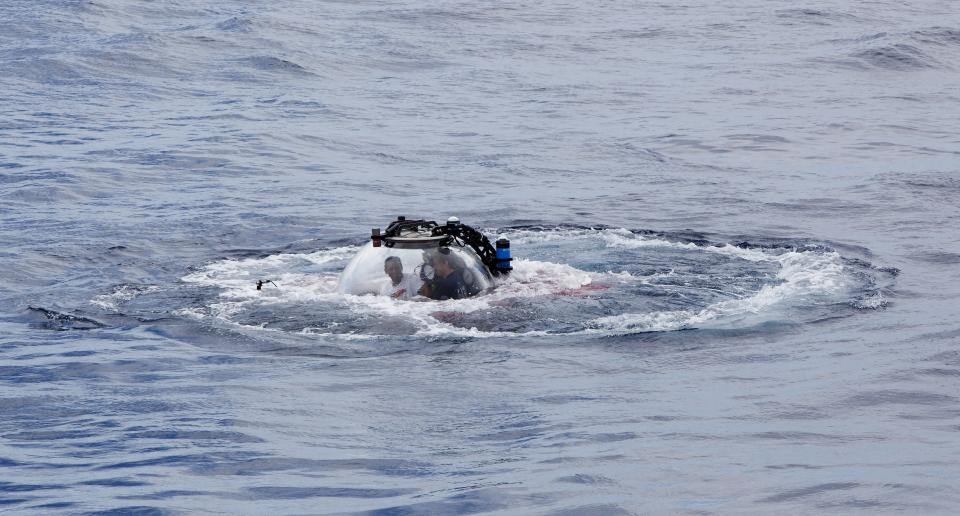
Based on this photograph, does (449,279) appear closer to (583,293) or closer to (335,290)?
(335,290)

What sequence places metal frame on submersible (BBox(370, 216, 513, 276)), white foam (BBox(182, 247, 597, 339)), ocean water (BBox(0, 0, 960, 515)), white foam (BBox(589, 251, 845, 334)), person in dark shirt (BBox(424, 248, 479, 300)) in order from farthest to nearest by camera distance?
metal frame on submersible (BBox(370, 216, 513, 276))
person in dark shirt (BBox(424, 248, 479, 300))
white foam (BBox(182, 247, 597, 339))
white foam (BBox(589, 251, 845, 334))
ocean water (BBox(0, 0, 960, 515))

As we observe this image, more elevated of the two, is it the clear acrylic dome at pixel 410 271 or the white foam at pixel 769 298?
the clear acrylic dome at pixel 410 271

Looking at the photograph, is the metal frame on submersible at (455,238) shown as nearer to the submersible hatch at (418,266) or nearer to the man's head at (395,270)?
the submersible hatch at (418,266)

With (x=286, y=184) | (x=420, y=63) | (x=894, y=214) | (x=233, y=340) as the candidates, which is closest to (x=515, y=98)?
(x=420, y=63)

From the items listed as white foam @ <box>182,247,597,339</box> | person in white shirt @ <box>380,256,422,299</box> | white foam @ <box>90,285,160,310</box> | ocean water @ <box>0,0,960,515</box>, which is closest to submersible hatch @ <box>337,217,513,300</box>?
person in white shirt @ <box>380,256,422,299</box>

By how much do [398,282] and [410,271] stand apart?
20 centimetres

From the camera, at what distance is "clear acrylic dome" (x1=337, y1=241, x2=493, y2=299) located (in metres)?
19.5

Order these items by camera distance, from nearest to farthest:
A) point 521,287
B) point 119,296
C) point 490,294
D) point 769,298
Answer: point 490,294 → point 769,298 → point 521,287 → point 119,296

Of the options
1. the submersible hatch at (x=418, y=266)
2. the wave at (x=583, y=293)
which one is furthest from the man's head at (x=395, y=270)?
the wave at (x=583, y=293)

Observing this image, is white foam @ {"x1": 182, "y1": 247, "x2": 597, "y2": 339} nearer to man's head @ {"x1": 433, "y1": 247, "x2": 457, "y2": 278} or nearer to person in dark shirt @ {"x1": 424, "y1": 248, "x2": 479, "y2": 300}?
person in dark shirt @ {"x1": 424, "y1": 248, "x2": 479, "y2": 300}

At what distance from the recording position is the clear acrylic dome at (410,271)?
1953 centimetres

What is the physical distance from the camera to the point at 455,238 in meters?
20.0

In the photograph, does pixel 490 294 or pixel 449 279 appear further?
pixel 490 294

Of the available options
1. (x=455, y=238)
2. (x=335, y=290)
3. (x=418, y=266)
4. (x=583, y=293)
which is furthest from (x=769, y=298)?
(x=335, y=290)
